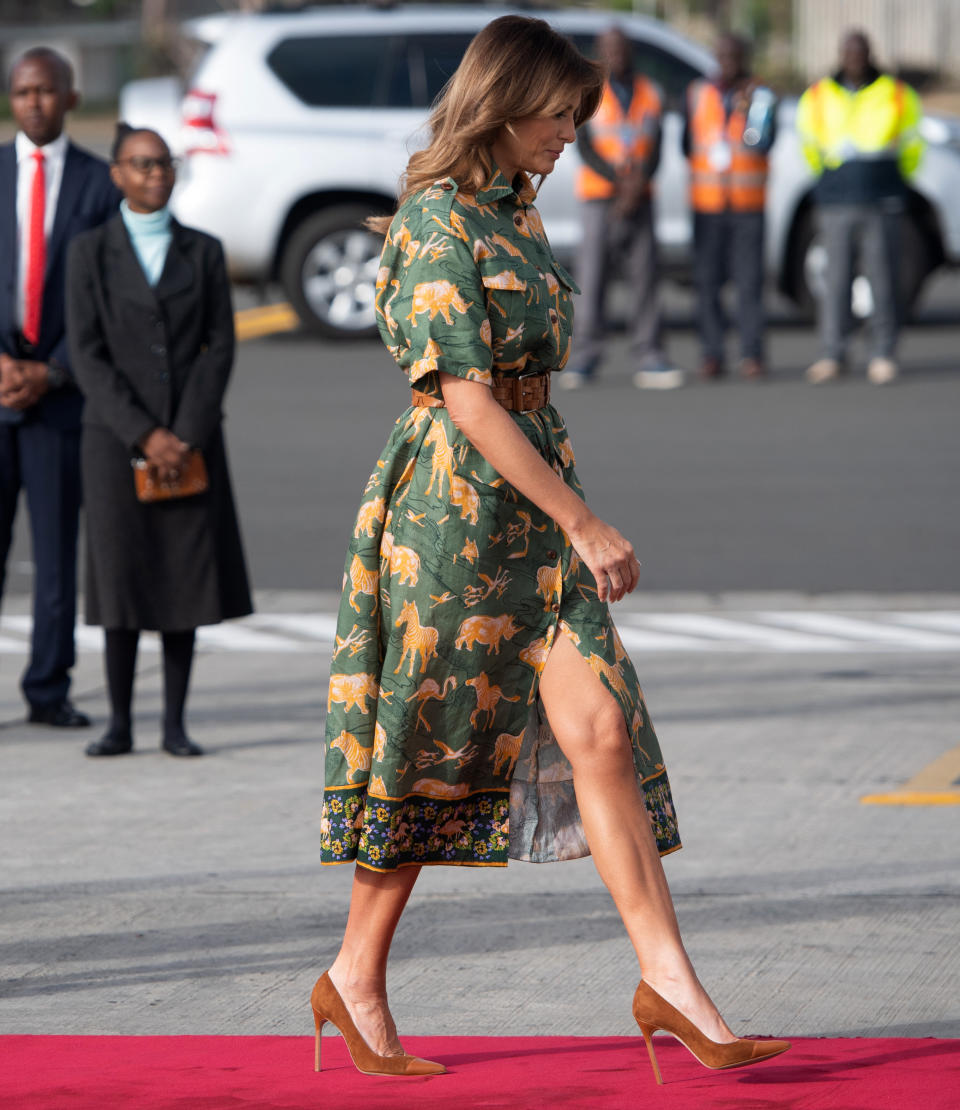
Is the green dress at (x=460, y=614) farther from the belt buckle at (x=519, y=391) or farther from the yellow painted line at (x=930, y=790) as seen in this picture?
the yellow painted line at (x=930, y=790)

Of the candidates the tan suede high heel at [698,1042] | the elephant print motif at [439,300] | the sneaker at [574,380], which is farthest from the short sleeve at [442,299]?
the sneaker at [574,380]

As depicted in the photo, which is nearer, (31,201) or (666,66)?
(31,201)

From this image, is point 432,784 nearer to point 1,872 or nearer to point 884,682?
point 1,872

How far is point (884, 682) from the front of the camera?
705cm

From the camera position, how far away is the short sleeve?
3514 millimetres

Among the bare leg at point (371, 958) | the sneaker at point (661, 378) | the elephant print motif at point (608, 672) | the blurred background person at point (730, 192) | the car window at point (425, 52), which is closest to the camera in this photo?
the elephant print motif at point (608, 672)

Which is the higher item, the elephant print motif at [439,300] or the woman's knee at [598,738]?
the elephant print motif at [439,300]

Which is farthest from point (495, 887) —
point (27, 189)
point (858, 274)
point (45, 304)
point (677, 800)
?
point (858, 274)

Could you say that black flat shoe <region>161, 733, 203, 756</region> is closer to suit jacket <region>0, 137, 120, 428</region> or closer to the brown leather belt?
suit jacket <region>0, 137, 120, 428</region>

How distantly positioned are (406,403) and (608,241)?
5.74ft

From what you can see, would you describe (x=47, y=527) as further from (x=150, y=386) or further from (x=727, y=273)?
(x=727, y=273)

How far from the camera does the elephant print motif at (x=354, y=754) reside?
371 cm

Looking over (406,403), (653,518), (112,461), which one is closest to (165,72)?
(406,403)

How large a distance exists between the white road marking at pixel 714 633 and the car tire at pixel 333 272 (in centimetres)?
771
